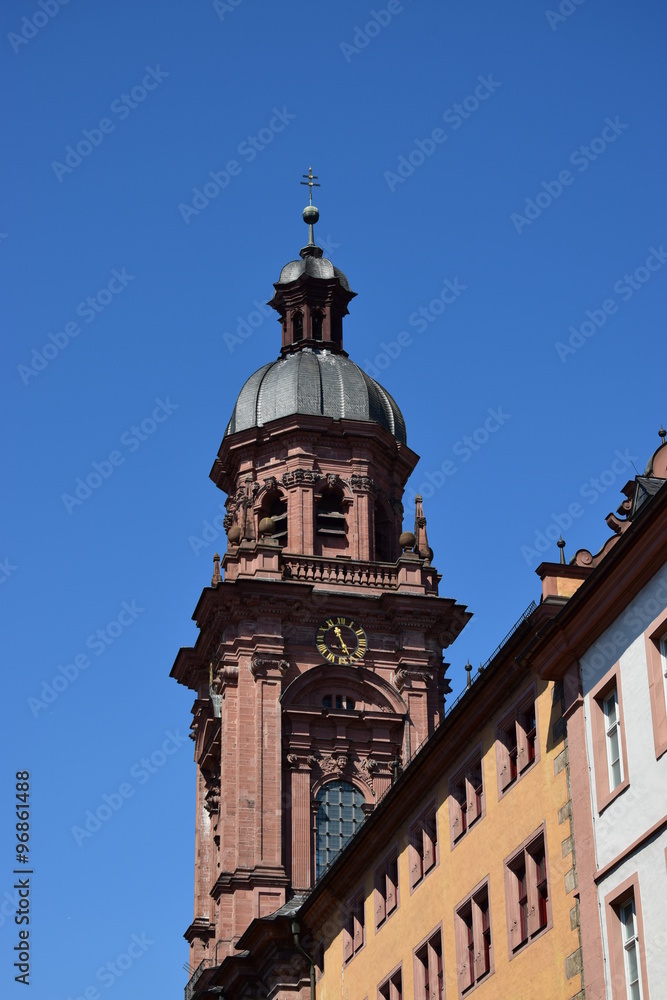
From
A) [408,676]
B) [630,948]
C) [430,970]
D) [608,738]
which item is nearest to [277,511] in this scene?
[408,676]

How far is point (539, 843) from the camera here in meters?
40.6

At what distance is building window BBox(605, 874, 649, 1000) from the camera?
34.4m

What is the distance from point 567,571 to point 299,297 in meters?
53.4

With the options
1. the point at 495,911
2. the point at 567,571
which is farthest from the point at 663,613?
the point at 495,911

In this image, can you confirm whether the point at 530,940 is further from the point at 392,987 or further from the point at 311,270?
the point at 311,270

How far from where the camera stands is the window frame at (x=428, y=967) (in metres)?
46.1

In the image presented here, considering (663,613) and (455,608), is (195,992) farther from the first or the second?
(663,613)

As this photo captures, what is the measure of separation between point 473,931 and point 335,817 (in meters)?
34.0

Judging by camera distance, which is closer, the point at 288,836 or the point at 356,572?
the point at 288,836

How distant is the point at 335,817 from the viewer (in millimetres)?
77750

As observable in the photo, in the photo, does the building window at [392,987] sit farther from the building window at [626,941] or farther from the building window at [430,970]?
the building window at [626,941]

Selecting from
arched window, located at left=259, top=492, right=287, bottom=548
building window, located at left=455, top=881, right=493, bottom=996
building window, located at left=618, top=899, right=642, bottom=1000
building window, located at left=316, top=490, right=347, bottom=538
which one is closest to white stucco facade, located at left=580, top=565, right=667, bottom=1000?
building window, located at left=618, top=899, right=642, bottom=1000

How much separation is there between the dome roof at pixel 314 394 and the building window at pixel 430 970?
43081mm

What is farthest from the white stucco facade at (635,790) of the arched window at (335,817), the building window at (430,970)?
the arched window at (335,817)
